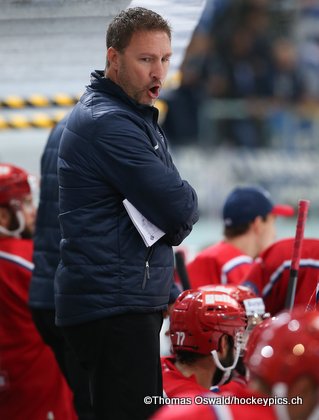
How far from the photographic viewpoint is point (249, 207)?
6043 millimetres

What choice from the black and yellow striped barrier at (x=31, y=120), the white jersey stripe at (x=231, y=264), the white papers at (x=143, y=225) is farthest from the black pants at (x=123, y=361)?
the black and yellow striped barrier at (x=31, y=120)

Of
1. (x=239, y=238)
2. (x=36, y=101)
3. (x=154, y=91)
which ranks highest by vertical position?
(x=154, y=91)

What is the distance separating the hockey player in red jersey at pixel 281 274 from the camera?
4668mm

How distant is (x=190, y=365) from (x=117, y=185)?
992 mm

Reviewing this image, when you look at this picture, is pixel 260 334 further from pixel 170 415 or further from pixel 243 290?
pixel 243 290

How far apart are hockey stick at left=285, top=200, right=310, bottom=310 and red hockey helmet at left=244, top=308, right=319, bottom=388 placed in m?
1.72

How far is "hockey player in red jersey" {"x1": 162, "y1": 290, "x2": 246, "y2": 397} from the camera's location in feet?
13.7

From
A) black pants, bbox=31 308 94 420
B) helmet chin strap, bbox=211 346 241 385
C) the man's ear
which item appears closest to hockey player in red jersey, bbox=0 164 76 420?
black pants, bbox=31 308 94 420

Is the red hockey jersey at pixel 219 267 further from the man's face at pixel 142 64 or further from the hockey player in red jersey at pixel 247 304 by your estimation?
the man's face at pixel 142 64

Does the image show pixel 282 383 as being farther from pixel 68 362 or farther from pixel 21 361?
pixel 21 361

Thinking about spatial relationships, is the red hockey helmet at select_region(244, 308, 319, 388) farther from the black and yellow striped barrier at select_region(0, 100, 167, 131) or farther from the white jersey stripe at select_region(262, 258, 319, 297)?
the black and yellow striped barrier at select_region(0, 100, 167, 131)

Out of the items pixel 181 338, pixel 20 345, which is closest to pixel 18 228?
pixel 20 345

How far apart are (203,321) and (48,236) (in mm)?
988

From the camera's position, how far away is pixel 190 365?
13.8 feet
